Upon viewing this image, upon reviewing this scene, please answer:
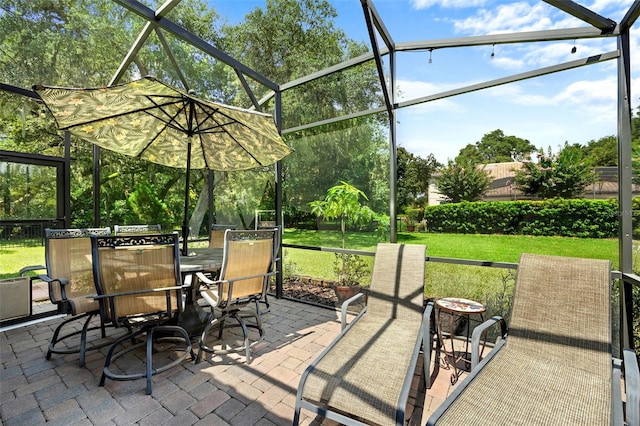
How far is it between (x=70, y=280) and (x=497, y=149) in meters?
4.96

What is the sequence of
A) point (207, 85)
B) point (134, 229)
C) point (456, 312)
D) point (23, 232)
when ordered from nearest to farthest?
point (456, 312), point (23, 232), point (134, 229), point (207, 85)

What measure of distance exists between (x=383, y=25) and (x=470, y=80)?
1.18 m

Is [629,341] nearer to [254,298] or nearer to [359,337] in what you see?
[359,337]

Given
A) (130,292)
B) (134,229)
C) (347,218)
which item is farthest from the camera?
(347,218)

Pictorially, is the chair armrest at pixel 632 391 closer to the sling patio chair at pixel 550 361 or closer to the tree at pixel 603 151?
the sling patio chair at pixel 550 361

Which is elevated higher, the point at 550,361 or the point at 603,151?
the point at 603,151

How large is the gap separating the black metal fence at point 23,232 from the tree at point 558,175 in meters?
6.17

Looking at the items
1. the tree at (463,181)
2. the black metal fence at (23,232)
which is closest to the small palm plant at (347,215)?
the tree at (463,181)

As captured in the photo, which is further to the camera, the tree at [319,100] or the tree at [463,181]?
the tree at [319,100]

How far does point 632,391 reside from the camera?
1557mm

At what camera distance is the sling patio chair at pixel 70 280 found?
2.80m

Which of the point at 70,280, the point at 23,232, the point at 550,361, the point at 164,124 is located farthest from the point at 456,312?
the point at 23,232

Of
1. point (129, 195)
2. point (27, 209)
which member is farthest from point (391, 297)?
point (129, 195)

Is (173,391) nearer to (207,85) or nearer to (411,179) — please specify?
(411,179)
